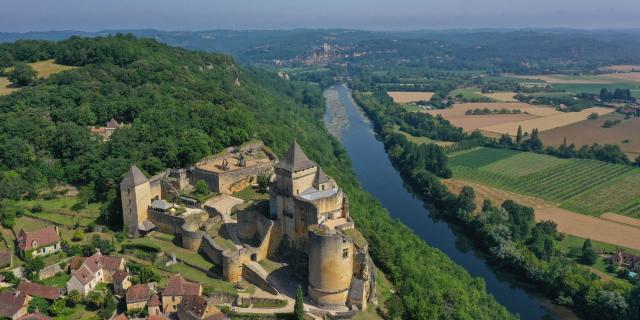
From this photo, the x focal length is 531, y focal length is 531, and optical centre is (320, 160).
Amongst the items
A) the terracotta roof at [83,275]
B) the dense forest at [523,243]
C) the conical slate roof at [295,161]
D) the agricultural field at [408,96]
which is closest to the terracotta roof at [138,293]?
the terracotta roof at [83,275]

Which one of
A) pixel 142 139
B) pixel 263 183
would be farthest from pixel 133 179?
pixel 142 139

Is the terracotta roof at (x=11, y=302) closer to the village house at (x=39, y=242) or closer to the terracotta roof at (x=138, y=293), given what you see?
the terracotta roof at (x=138, y=293)

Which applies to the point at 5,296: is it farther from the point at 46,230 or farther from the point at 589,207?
the point at 589,207

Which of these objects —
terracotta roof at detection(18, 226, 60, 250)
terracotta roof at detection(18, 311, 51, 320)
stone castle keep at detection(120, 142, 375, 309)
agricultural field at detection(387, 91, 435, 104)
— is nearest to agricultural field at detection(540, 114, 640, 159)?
agricultural field at detection(387, 91, 435, 104)

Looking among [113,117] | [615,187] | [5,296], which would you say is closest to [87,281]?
[5,296]

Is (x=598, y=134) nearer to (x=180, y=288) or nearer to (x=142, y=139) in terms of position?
(x=142, y=139)

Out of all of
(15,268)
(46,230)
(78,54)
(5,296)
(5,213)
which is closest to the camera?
(5,296)

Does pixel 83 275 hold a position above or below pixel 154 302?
above
